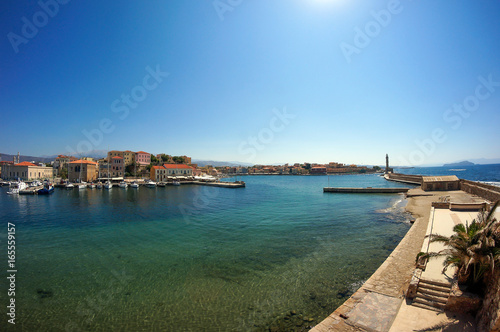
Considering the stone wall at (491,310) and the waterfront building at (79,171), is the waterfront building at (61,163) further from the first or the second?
the stone wall at (491,310)

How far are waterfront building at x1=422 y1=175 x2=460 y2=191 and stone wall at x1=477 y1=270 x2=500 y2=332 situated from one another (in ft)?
→ 114

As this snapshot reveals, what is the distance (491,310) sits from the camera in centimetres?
430

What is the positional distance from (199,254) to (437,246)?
1035cm

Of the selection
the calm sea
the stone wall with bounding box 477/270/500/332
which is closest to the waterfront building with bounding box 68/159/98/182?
the calm sea

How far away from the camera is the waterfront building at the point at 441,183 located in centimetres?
3095

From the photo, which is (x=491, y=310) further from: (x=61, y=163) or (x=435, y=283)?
(x=61, y=163)

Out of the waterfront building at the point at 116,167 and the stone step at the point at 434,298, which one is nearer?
the stone step at the point at 434,298

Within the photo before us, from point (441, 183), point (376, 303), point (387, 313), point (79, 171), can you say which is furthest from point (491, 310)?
point (79, 171)

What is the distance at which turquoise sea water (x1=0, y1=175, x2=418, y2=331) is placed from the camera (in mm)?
6496

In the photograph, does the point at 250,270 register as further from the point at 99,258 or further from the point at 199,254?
the point at 99,258

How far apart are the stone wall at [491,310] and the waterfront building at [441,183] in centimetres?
3461

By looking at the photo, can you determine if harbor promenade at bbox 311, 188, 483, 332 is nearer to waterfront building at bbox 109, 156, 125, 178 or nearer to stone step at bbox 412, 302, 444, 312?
stone step at bbox 412, 302, 444, 312

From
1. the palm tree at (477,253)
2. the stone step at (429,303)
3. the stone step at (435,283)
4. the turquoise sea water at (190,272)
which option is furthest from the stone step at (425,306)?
the turquoise sea water at (190,272)

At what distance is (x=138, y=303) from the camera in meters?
7.15
